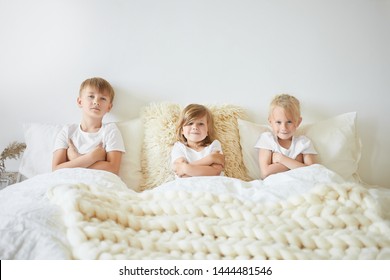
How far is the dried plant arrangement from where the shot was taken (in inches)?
57.7

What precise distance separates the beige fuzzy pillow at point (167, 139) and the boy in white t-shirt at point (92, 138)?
0.43 feet

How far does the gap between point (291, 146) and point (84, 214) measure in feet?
3.20

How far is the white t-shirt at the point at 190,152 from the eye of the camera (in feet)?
4.53

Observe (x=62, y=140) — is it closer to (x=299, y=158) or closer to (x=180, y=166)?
(x=180, y=166)

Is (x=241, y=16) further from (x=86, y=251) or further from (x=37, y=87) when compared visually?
(x=86, y=251)

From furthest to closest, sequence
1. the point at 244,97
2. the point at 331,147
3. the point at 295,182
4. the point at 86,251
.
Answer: the point at 244,97 < the point at 331,147 < the point at 295,182 < the point at 86,251

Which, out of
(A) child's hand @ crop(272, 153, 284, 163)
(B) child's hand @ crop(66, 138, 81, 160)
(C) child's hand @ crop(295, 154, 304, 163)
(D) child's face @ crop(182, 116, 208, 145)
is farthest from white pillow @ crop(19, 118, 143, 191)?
(C) child's hand @ crop(295, 154, 304, 163)

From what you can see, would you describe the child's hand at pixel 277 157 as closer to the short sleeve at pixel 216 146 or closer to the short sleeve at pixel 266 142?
the short sleeve at pixel 266 142

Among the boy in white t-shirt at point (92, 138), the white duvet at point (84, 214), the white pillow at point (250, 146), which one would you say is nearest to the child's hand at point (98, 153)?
the boy in white t-shirt at point (92, 138)

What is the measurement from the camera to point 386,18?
1654 millimetres

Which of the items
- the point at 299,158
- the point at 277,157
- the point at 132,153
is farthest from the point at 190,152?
the point at 299,158

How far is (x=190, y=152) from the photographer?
4.62 feet

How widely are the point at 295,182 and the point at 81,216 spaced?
63cm

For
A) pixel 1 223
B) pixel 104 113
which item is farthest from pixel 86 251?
pixel 104 113
